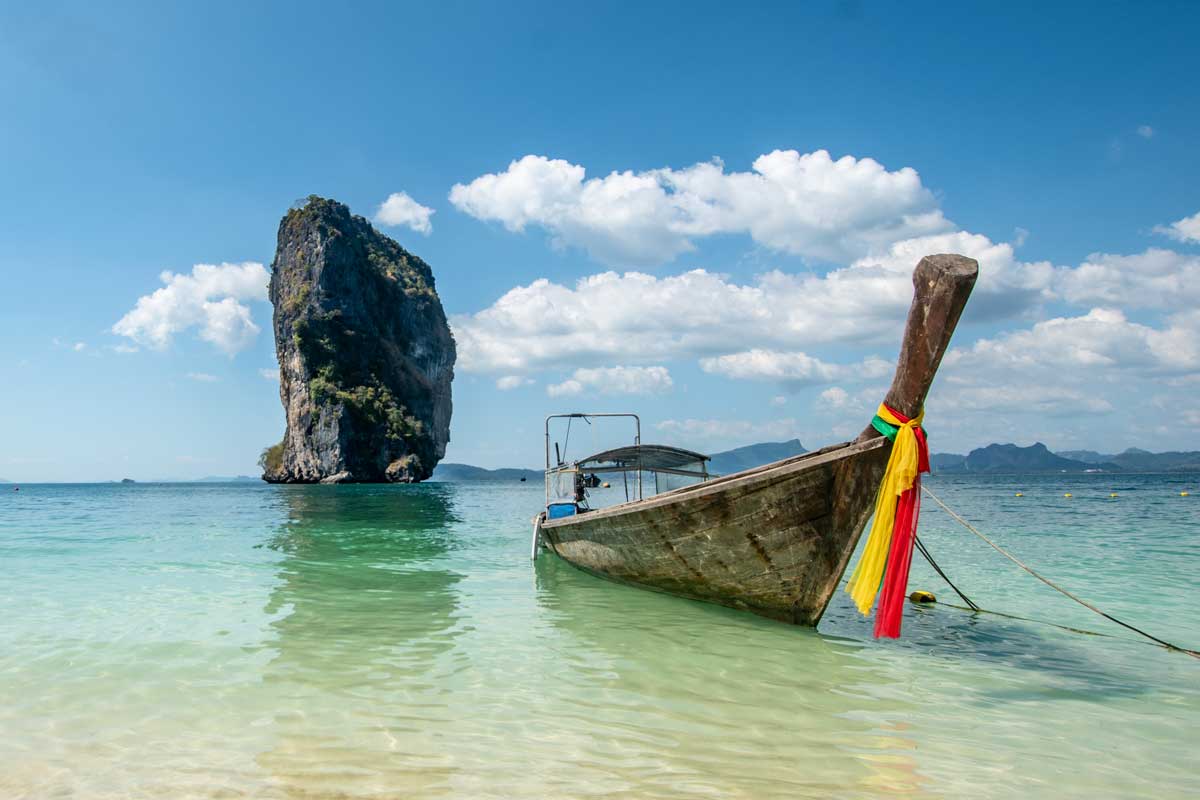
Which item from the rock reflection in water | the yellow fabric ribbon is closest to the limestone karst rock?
the rock reflection in water

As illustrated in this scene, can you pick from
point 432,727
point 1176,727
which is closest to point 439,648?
point 432,727

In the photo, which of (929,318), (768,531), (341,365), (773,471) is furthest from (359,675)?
→ (341,365)

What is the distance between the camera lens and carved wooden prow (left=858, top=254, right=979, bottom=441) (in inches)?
231

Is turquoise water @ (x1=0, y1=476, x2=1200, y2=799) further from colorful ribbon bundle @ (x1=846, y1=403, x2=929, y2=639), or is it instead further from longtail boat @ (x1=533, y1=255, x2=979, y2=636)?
colorful ribbon bundle @ (x1=846, y1=403, x2=929, y2=639)

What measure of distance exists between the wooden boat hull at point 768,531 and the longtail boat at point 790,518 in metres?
0.01

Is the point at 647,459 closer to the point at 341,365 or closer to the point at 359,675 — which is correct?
the point at 359,675

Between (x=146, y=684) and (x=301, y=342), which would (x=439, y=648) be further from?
(x=301, y=342)

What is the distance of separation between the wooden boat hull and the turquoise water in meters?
0.42

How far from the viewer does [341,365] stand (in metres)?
84.1

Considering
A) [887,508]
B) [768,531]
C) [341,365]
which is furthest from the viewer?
[341,365]

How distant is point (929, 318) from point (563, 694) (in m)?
4.37

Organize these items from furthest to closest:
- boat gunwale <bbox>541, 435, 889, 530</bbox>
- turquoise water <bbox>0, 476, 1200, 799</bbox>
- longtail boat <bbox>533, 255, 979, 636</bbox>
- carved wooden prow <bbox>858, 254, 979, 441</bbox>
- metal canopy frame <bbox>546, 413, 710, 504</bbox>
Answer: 1. metal canopy frame <bbox>546, 413, 710, 504</bbox>
2. boat gunwale <bbox>541, 435, 889, 530</bbox>
3. longtail boat <bbox>533, 255, 979, 636</bbox>
4. carved wooden prow <bbox>858, 254, 979, 441</bbox>
5. turquoise water <bbox>0, 476, 1200, 799</bbox>

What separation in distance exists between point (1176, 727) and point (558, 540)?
8980mm

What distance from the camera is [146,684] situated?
5.99m
